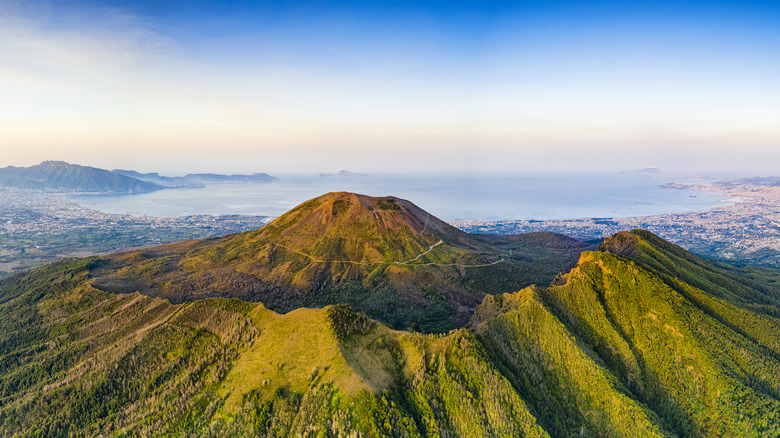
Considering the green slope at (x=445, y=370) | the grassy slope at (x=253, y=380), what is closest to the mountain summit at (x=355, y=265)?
the green slope at (x=445, y=370)

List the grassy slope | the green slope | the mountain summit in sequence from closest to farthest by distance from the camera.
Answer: the grassy slope, the green slope, the mountain summit

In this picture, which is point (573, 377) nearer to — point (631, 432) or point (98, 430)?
point (631, 432)

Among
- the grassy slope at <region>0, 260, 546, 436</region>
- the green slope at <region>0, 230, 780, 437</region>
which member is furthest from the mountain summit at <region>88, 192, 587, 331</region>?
the grassy slope at <region>0, 260, 546, 436</region>

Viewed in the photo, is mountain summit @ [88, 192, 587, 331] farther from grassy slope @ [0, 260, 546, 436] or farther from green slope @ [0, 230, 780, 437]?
grassy slope @ [0, 260, 546, 436]

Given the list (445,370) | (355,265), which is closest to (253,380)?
(445,370)

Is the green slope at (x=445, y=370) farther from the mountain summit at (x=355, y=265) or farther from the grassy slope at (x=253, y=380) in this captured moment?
the mountain summit at (x=355, y=265)

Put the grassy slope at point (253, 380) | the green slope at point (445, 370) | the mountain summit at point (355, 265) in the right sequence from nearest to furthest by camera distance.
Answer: the grassy slope at point (253, 380) < the green slope at point (445, 370) < the mountain summit at point (355, 265)

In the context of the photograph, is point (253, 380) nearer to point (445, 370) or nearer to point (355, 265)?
point (445, 370)
